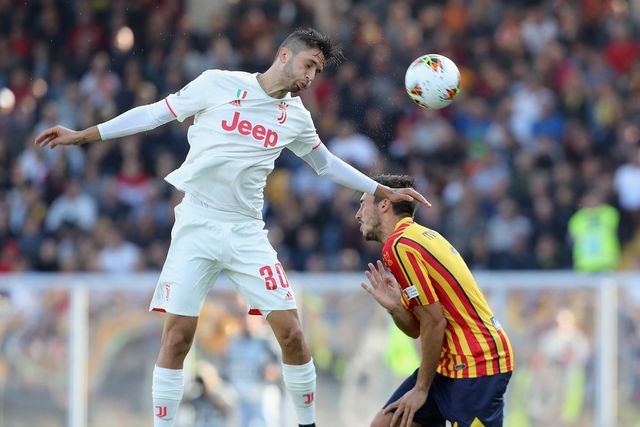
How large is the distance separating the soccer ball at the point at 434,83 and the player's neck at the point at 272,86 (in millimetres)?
962

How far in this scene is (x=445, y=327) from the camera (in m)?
7.73

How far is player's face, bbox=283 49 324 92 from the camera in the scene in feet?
26.2

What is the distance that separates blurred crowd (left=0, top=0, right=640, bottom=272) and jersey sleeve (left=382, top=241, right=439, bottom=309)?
25.8 feet

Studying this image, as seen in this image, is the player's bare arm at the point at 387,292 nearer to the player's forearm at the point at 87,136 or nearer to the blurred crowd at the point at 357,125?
the player's forearm at the point at 87,136

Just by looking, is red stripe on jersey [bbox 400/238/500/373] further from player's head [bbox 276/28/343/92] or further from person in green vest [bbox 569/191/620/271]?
person in green vest [bbox 569/191/620/271]

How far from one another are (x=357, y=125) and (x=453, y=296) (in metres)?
9.44

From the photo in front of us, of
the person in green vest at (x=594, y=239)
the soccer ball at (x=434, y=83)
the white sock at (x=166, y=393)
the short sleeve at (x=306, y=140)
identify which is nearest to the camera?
the white sock at (x=166, y=393)

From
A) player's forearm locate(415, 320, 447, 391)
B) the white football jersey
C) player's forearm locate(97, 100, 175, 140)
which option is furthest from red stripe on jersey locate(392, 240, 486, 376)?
player's forearm locate(97, 100, 175, 140)

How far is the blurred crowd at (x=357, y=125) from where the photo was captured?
52.4 ft

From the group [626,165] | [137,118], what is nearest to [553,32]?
[626,165]

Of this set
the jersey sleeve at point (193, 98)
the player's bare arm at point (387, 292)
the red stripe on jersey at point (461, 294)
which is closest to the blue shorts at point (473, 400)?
the red stripe on jersey at point (461, 294)

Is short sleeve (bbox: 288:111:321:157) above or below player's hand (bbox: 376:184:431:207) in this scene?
above

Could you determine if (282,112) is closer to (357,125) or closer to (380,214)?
(380,214)

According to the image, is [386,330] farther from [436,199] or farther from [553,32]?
[553,32]
